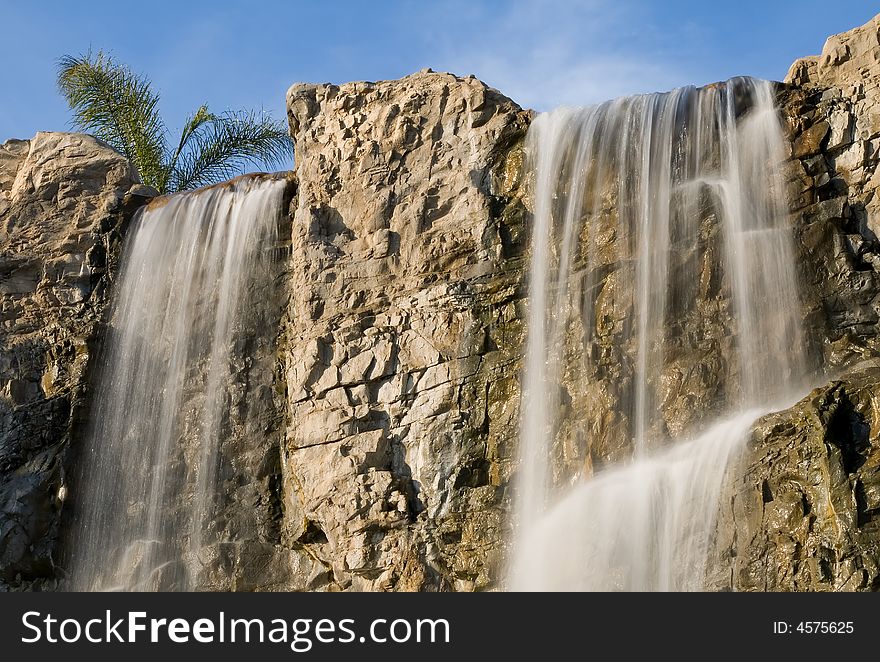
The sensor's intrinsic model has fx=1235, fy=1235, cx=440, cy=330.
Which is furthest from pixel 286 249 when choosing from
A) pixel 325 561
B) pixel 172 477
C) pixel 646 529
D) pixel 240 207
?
pixel 646 529

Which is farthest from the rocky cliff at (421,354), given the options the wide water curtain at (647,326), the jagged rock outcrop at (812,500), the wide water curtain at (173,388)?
the wide water curtain at (173,388)

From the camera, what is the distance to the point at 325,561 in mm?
17297

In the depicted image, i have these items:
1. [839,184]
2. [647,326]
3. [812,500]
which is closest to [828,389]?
[812,500]

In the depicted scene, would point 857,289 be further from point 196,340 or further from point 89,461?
point 89,461

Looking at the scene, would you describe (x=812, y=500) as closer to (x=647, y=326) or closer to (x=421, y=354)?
(x=647, y=326)

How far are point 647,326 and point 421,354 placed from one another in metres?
3.27

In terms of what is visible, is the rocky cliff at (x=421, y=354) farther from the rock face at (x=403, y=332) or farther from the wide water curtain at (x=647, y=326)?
the wide water curtain at (x=647, y=326)

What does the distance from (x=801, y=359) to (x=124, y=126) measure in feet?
54.0

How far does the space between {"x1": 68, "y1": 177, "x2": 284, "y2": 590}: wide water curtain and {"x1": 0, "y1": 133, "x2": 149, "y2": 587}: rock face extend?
0.42 m

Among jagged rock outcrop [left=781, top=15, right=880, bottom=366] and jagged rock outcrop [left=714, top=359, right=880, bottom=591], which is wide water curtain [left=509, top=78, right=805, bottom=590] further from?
jagged rock outcrop [left=714, top=359, right=880, bottom=591]

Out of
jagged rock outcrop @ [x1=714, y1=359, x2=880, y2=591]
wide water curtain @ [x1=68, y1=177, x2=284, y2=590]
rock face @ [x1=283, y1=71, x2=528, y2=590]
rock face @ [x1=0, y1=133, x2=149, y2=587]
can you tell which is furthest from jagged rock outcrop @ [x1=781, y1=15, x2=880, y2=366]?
rock face @ [x1=0, y1=133, x2=149, y2=587]

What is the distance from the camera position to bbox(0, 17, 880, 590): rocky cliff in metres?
14.1

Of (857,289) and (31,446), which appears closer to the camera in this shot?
(857,289)

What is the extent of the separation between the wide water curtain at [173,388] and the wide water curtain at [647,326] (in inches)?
189
